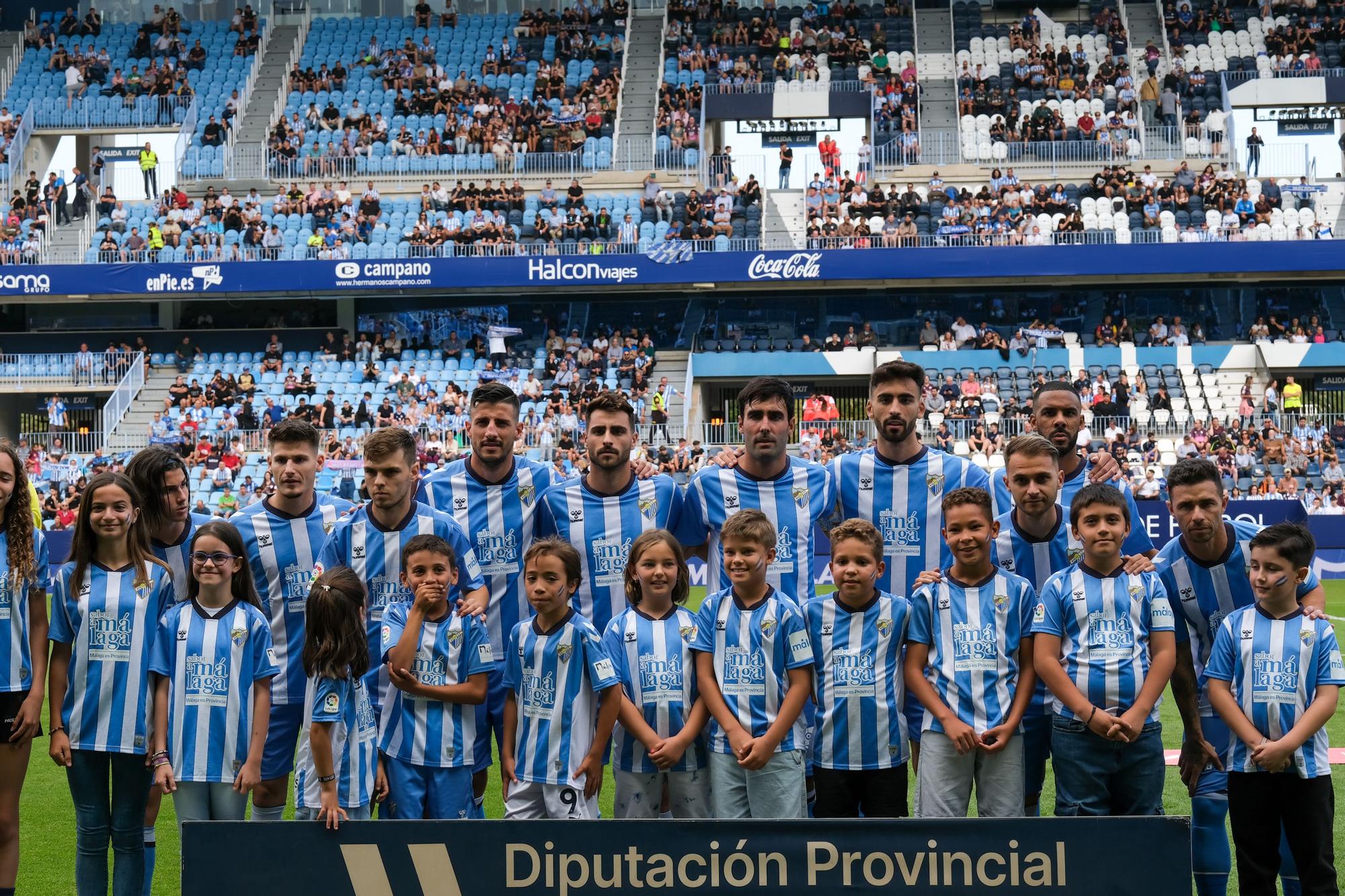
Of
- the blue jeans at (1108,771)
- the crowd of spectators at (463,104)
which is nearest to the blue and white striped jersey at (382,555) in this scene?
the blue jeans at (1108,771)

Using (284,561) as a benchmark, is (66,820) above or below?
below

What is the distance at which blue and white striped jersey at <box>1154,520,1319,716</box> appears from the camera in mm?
5328

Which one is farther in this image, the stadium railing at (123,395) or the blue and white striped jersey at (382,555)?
the stadium railing at (123,395)

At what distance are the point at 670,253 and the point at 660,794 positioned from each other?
24.9 m

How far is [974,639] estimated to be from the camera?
5074 millimetres

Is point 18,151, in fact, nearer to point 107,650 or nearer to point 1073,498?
point 107,650

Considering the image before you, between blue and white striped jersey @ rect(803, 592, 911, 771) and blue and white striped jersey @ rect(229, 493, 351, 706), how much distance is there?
2.09 metres

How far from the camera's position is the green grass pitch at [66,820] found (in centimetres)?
649

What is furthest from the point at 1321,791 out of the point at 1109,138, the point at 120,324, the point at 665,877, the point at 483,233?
the point at 120,324

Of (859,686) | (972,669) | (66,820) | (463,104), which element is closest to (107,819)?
(859,686)

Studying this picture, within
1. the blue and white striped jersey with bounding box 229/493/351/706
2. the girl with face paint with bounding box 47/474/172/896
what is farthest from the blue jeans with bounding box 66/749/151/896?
the blue and white striped jersey with bounding box 229/493/351/706

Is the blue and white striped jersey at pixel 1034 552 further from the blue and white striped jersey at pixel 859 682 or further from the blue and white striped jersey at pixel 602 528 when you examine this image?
the blue and white striped jersey at pixel 602 528

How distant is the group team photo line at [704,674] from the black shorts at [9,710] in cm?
3

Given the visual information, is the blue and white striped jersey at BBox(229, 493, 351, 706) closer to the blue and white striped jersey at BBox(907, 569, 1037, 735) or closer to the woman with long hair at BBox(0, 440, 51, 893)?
the woman with long hair at BBox(0, 440, 51, 893)
